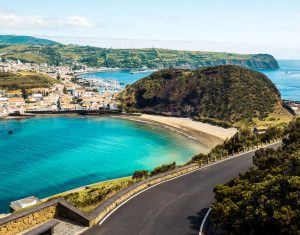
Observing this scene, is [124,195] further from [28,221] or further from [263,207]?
[263,207]

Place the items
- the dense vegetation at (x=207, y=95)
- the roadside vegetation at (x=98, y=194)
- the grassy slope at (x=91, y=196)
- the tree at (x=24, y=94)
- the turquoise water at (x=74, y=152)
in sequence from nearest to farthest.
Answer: the grassy slope at (x=91, y=196) < the roadside vegetation at (x=98, y=194) < the turquoise water at (x=74, y=152) < the dense vegetation at (x=207, y=95) < the tree at (x=24, y=94)

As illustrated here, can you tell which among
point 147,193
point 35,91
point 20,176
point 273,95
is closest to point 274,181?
point 147,193

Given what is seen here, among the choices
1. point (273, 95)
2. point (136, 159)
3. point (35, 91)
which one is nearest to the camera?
point (136, 159)

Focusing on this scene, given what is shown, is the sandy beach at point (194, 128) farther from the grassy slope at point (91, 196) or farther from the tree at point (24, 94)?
the tree at point (24, 94)

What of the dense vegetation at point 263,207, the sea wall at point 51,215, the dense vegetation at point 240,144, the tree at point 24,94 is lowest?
the tree at point 24,94

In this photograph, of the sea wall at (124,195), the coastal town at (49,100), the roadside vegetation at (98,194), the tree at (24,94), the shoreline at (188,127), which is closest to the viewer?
the sea wall at (124,195)

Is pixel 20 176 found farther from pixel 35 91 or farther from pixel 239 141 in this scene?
pixel 35 91

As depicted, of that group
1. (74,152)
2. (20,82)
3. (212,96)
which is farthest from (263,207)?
(20,82)

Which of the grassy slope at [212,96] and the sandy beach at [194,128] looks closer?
the sandy beach at [194,128]

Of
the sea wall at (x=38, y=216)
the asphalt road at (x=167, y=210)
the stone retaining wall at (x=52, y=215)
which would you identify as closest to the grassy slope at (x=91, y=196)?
the stone retaining wall at (x=52, y=215)
